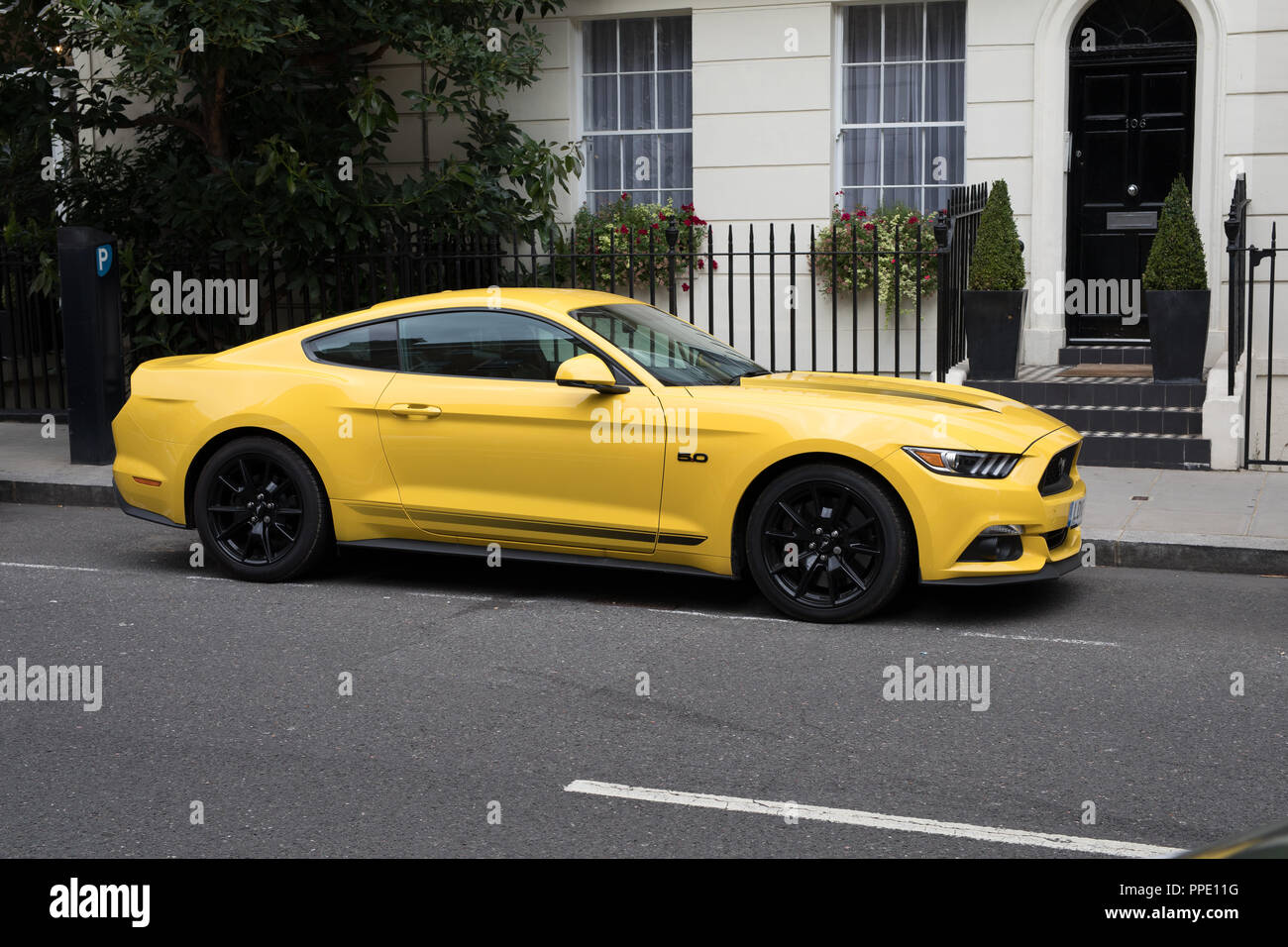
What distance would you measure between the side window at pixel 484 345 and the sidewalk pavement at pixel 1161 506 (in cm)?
321

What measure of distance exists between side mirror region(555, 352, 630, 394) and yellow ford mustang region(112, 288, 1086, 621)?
11mm

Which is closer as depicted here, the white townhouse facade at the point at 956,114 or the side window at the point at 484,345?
the side window at the point at 484,345

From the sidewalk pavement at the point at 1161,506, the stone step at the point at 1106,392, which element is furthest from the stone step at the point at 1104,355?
the sidewalk pavement at the point at 1161,506

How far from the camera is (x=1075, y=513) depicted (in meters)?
7.01

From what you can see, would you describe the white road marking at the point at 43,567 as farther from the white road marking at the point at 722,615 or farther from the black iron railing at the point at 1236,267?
the black iron railing at the point at 1236,267

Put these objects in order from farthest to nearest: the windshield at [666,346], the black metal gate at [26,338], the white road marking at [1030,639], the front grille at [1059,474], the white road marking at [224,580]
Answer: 1. the black metal gate at [26,338]
2. the white road marking at [224,580]
3. the windshield at [666,346]
4. the front grille at [1059,474]
5. the white road marking at [1030,639]

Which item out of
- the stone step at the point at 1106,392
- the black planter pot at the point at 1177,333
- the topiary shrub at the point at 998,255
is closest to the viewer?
the black planter pot at the point at 1177,333

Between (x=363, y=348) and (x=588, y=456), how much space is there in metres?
1.46

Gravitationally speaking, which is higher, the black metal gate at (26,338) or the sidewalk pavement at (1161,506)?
the black metal gate at (26,338)

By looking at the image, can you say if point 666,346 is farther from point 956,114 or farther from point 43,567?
point 956,114

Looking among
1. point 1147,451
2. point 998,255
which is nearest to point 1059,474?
point 1147,451

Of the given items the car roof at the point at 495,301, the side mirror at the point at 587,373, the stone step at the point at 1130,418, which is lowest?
the stone step at the point at 1130,418

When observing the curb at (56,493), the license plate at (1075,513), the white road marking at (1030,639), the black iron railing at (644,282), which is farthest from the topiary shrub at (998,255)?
the curb at (56,493)

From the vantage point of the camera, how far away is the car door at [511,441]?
23.0 ft
